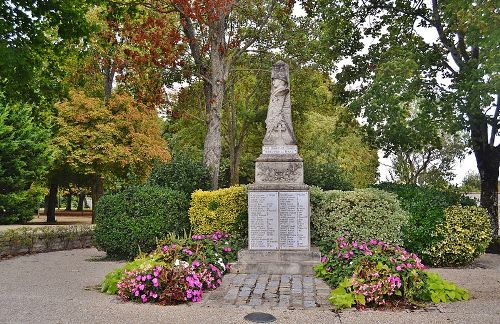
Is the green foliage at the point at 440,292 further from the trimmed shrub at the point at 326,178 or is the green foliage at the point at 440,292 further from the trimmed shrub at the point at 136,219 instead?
the trimmed shrub at the point at 326,178

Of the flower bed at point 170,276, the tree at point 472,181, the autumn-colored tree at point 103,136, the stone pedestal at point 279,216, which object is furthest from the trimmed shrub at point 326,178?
the tree at point 472,181

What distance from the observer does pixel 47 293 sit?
814cm

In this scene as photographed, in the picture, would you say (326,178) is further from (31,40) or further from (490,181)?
(31,40)

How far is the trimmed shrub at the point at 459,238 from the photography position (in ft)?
39.7

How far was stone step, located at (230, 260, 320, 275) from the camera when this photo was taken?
9.91 m

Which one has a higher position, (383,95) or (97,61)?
(97,61)

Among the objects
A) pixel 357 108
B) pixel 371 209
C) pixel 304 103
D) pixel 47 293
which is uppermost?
pixel 304 103

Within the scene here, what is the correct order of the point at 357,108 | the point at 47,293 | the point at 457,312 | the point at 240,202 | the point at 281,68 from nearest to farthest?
the point at 457,312, the point at 47,293, the point at 281,68, the point at 240,202, the point at 357,108

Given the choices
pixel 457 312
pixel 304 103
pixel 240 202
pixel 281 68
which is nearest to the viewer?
pixel 457 312

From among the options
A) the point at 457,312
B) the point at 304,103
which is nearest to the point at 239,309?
the point at 457,312

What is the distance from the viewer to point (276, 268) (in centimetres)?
996

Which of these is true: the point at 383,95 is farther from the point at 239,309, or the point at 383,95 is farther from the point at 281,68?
the point at 239,309

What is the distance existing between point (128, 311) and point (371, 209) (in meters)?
7.21

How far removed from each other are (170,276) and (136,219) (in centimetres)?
547
